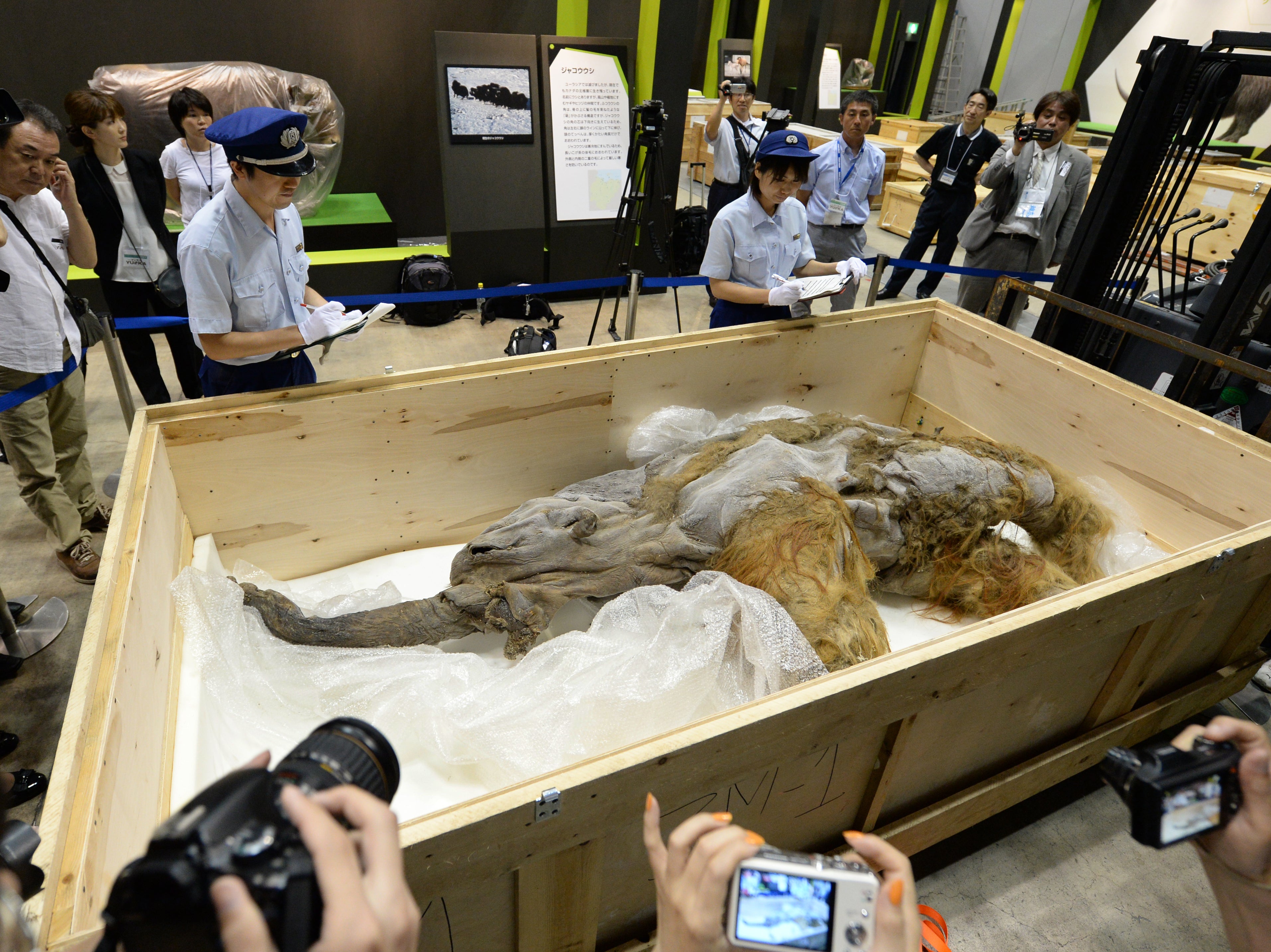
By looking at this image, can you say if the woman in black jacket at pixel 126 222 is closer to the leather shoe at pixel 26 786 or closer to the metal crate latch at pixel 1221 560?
the leather shoe at pixel 26 786

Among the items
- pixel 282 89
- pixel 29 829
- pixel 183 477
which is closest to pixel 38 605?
pixel 183 477

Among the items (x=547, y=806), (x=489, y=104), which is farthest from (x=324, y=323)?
(x=489, y=104)

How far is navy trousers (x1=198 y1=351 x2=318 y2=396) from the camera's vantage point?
2.39m

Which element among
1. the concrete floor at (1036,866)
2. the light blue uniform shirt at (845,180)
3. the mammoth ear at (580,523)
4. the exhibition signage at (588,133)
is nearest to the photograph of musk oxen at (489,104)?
the exhibition signage at (588,133)

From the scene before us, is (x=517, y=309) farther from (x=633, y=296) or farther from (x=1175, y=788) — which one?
(x=1175, y=788)

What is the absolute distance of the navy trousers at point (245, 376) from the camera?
7.86 feet

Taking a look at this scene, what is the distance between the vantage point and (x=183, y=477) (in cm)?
218

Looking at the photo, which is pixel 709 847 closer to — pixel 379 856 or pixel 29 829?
pixel 379 856

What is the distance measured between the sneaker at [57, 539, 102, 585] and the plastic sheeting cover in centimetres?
298

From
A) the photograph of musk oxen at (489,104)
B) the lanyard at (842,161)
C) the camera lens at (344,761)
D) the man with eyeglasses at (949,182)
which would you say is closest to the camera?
the camera lens at (344,761)

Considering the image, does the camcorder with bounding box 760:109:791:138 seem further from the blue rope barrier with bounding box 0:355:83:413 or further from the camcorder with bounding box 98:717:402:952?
the camcorder with bounding box 98:717:402:952

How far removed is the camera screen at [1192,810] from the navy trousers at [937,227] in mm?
5411

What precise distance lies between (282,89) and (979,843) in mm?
5896

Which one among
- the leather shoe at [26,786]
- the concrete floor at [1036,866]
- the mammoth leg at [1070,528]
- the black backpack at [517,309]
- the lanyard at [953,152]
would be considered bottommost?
the concrete floor at [1036,866]
